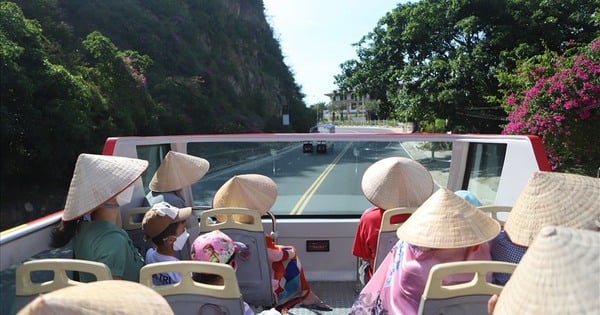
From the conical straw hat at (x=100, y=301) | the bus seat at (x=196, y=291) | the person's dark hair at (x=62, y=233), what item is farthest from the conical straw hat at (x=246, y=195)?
the conical straw hat at (x=100, y=301)

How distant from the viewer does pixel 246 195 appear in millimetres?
3527

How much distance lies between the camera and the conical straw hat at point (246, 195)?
11.6 feet

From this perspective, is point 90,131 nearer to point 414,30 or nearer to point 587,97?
point 587,97

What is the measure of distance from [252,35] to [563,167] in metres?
34.3

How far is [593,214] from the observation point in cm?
199

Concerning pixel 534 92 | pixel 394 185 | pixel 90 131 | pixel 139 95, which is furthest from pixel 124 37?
pixel 394 185

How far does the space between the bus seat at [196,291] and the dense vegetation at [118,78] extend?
9.07m

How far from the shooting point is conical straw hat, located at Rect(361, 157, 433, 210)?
11.1 ft

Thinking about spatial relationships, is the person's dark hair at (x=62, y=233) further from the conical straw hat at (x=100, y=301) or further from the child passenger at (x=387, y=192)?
the child passenger at (x=387, y=192)

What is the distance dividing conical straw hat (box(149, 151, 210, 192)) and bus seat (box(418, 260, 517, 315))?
2.61 meters

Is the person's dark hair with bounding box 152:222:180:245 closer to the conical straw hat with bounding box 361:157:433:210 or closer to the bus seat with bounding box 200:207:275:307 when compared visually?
the bus seat with bounding box 200:207:275:307

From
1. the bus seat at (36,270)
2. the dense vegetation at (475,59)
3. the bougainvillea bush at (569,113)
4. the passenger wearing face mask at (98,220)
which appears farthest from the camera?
the dense vegetation at (475,59)

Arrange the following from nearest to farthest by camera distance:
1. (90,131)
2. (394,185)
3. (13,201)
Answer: (394,185)
(13,201)
(90,131)

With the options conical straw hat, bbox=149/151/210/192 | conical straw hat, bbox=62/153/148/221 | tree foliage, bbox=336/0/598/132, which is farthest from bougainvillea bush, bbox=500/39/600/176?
conical straw hat, bbox=62/153/148/221
